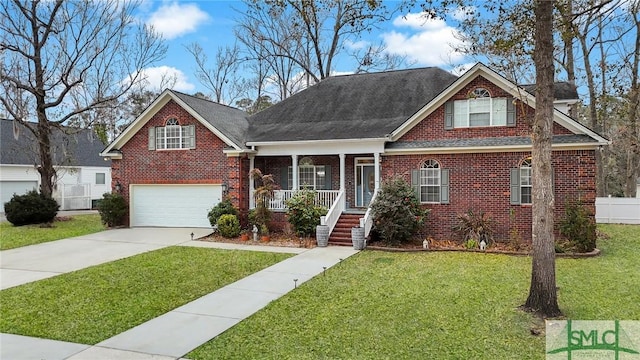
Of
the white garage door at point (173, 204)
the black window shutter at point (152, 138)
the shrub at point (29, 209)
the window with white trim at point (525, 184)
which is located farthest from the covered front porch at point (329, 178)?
the shrub at point (29, 209)

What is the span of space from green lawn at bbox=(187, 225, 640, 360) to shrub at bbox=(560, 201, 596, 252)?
3.85 ft

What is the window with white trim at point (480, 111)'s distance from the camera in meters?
14.8

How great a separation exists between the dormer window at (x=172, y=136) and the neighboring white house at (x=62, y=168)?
8394 mm

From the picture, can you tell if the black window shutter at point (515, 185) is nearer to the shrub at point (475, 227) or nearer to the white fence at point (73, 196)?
the shrub at point (475, 227)

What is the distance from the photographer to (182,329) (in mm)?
6680

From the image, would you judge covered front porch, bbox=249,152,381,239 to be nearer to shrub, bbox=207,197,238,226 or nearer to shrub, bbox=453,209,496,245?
shrub, bbox=207,197,238,226

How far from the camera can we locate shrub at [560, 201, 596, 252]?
12688 mm

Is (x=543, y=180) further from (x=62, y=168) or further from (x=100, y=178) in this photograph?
(x=100, y=178)

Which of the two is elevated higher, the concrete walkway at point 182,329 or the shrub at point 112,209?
the shrub at point 112,209

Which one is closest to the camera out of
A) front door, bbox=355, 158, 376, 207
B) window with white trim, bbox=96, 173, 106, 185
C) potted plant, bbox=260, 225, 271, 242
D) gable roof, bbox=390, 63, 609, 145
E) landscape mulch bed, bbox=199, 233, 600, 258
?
landscape mulch bed, bbox=199, 233, 600, 258

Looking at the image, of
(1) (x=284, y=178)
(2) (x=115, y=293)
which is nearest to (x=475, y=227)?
(1) (x=284, y=178)

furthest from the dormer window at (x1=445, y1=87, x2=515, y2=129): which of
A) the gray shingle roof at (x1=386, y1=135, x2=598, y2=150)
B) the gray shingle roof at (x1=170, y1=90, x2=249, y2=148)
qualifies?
the gray shingle roof at (x1=170, y1=90, x2=249, y2=148)

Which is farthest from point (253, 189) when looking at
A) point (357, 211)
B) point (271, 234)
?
point (357, 211)

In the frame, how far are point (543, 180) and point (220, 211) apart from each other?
12055 millimetres
